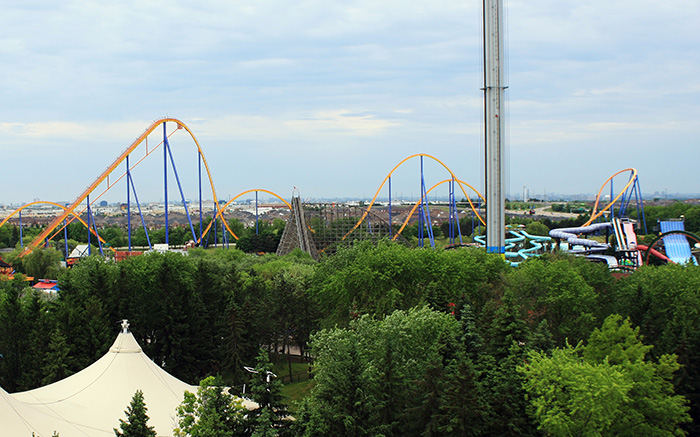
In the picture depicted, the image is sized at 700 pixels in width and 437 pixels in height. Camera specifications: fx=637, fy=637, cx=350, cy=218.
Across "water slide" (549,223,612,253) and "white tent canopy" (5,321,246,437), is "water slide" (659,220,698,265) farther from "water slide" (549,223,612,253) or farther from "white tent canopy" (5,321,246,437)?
"white tent canopy" (5,321,246,437)

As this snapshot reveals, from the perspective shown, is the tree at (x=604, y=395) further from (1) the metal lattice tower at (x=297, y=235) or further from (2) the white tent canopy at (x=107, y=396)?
(1) the metal lattice tower at (x=297, y=235)

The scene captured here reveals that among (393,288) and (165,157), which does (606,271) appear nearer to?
(393,288)

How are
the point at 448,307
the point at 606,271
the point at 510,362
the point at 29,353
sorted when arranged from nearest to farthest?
1. the point at 510,362
2. the point at 29,353
3. the point at 448,307
4. the point at 606,271

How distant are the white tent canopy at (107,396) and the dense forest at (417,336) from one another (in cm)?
246

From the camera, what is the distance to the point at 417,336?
16438mm

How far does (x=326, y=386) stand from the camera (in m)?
13.7

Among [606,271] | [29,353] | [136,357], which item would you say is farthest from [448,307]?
[29,353]

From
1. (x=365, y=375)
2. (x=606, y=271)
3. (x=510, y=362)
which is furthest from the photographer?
(x=606, y=271)

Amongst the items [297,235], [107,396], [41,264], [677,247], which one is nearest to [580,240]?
[677,247]

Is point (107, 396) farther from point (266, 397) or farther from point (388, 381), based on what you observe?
point (388, 381)

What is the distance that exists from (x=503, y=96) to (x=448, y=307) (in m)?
16.4

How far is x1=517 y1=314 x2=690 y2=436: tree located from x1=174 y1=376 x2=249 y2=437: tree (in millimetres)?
6218

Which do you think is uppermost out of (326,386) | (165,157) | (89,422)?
(165,157)

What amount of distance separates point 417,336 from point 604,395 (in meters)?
5.00
